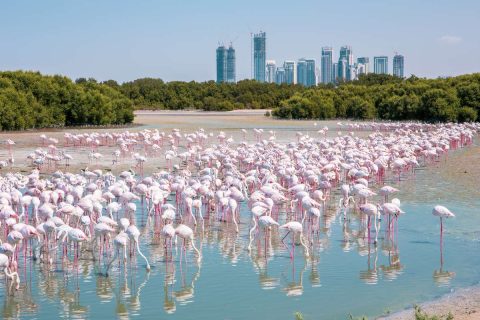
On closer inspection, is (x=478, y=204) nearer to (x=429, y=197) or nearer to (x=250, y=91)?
(x=429, y=197)

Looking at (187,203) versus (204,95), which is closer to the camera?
(187,203)

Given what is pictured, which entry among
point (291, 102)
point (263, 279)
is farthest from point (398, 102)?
point (263, 279)

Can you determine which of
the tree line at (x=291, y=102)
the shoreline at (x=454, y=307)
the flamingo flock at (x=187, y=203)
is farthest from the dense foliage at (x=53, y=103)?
the shoreline at (x=454, y=307)

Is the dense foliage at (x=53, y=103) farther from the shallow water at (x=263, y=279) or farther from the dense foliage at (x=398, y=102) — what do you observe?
the shallow water at (x=263, y=279)

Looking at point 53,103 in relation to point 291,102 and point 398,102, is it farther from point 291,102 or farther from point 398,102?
point 398,102

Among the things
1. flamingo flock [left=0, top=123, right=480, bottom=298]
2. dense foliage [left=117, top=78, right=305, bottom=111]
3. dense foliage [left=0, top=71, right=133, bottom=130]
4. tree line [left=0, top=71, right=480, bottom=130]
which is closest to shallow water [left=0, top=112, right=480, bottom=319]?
flamingo flock [left=0, top=123, right=480, bottom=298]

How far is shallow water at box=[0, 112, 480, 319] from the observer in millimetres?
9695

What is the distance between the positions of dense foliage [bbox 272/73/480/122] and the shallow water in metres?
37.8

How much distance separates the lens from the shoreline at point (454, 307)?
8.85 meters

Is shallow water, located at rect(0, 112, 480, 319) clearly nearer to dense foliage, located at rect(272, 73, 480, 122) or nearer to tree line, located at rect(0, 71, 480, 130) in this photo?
tree line, located at rect(0, 71, 480, 130)

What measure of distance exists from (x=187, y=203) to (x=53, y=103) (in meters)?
32.8

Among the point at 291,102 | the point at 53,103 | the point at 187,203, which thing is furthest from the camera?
the point at 291,102

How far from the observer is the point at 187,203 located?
14.8m

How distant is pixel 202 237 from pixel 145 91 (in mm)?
78221
